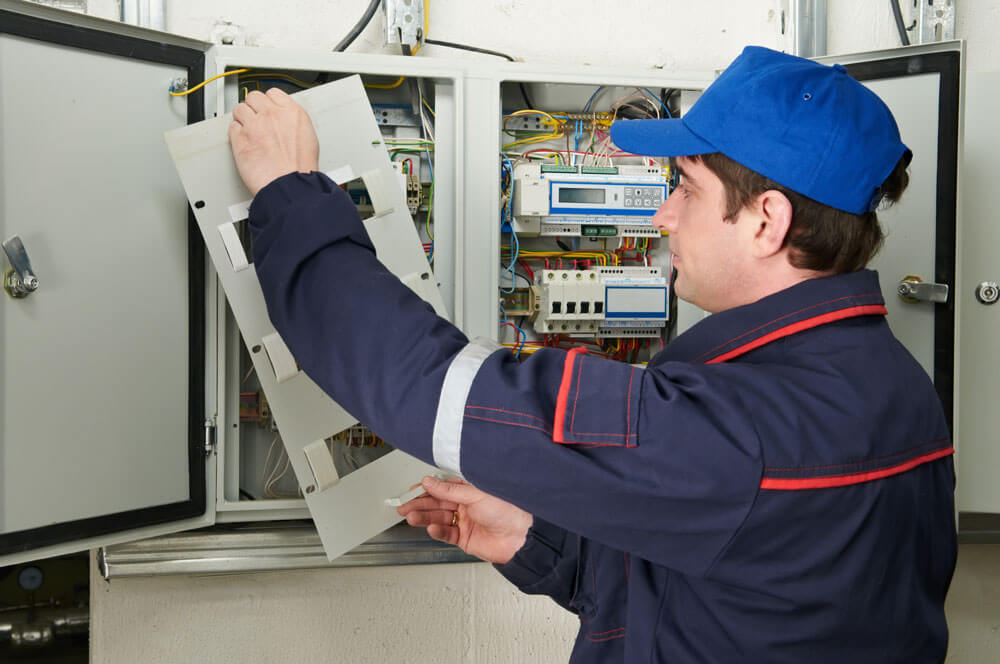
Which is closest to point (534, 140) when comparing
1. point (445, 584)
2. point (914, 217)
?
point (914, 217)

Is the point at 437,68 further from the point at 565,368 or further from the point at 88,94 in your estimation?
the point at 565,368

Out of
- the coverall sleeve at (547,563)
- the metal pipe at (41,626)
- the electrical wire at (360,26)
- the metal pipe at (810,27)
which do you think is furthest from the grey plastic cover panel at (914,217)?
the metal pipe at (41,626)

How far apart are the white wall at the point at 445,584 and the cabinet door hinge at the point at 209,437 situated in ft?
1.43

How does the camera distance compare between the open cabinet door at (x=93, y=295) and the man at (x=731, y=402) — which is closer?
the man at (x=731, y=402)

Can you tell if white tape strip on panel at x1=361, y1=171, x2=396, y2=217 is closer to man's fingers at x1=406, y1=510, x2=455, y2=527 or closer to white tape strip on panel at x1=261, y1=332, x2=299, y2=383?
white tape strip on panel at x1=261, y1=332, x2=299, y2=383

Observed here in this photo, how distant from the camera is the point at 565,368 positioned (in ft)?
2.54

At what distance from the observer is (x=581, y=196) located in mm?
1553

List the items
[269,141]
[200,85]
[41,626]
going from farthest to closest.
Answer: [41,626] → [200,85] → [269,141]

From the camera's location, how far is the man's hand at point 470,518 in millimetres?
1199

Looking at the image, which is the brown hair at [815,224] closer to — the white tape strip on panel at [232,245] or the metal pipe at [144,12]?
the white tape strip on panel at [232,245]

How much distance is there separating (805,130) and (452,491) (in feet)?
2.36

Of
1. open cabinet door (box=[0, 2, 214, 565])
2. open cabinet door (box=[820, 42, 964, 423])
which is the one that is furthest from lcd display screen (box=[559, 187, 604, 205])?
A: open cabinet door (box=[0, 2, 214, 565])

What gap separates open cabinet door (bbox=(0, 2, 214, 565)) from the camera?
112 centimetres

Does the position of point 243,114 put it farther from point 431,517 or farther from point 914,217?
point 914,217
